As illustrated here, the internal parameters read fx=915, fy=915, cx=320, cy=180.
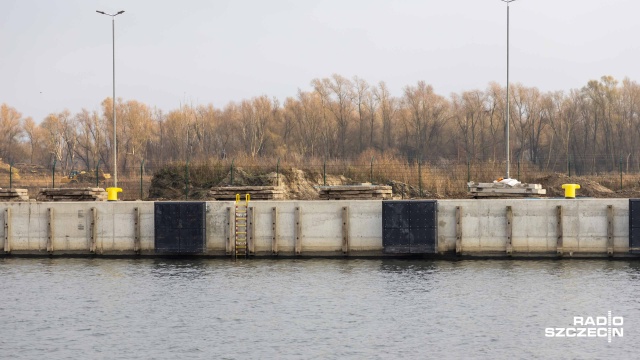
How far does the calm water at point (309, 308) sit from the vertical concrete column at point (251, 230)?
112 centimetres

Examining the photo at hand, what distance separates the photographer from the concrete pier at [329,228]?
126 feet

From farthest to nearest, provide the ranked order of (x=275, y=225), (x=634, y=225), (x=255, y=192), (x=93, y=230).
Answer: (x=255, y=192) → (x=93, y=230) → (x=275, y=225) → (x=634, y=225)

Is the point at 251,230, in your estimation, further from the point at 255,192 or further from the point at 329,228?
the point at 255,192

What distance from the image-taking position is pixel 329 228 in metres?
39.4

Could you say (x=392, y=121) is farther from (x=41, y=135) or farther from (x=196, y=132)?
(x=41, y=135)

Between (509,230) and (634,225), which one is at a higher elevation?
(634,225)

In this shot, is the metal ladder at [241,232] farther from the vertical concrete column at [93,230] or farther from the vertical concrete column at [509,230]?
the vertical concrete column at [509,230]

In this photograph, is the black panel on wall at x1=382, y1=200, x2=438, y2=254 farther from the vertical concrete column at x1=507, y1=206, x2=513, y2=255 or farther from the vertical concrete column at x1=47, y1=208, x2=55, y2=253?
the vertical concrete column at x1=47, y1=208, x2=55, y2=253

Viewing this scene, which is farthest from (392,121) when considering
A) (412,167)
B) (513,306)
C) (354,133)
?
(513,306)

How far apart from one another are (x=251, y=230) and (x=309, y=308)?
10987 mm

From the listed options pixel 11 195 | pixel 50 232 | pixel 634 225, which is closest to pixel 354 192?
pixel 634 225

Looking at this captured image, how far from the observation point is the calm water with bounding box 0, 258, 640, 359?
79.1 feet

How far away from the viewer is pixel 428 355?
23188 mm

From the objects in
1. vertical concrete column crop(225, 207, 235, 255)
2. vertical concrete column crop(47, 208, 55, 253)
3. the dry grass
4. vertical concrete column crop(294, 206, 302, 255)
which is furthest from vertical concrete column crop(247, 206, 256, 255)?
the dry grass
